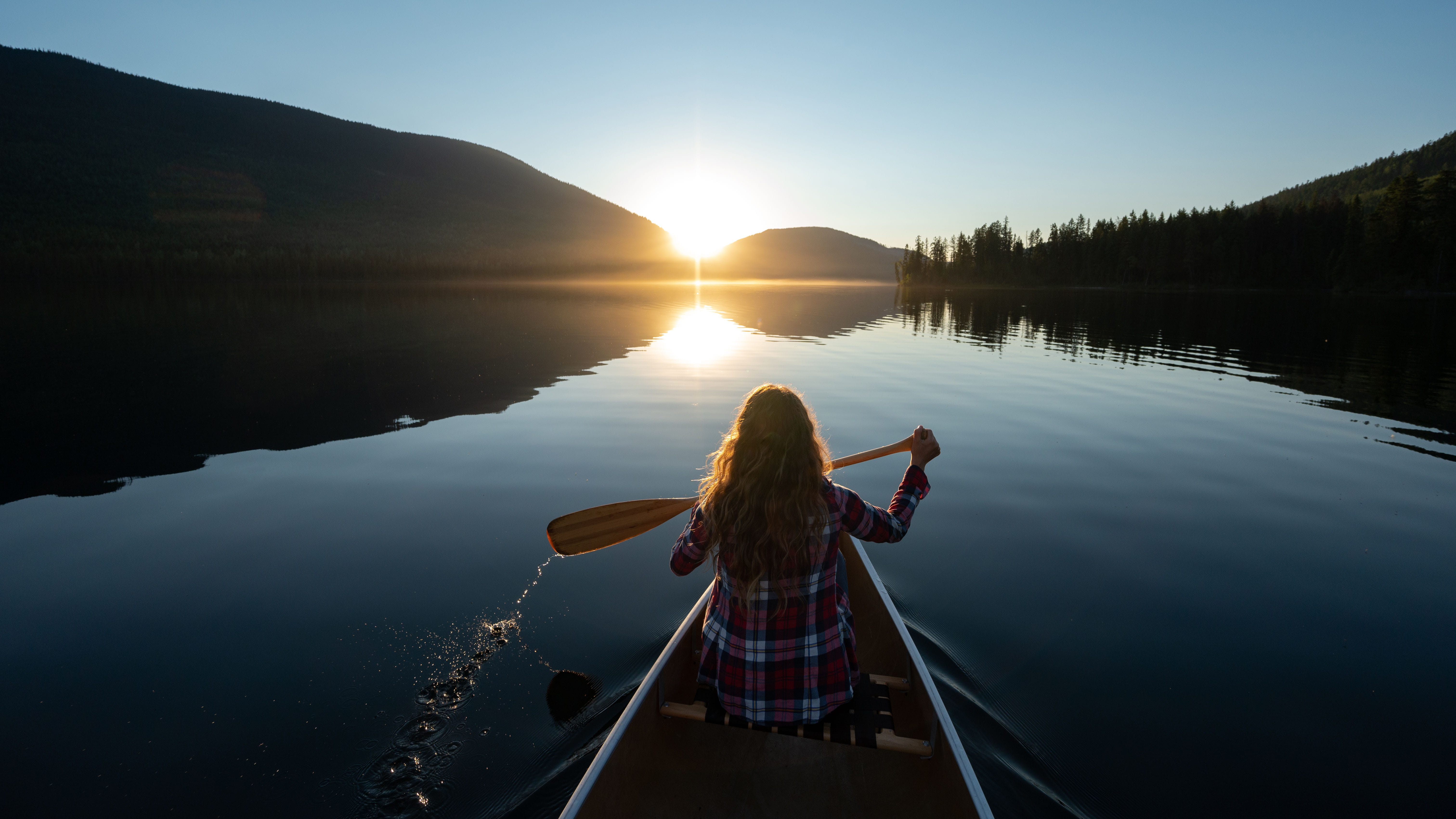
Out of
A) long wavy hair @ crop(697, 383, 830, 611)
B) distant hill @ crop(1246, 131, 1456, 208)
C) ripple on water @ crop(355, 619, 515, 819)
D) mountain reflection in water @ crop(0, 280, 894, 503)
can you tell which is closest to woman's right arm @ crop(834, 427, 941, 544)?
long wavy hair @ crop(697, 383, 830, 611)

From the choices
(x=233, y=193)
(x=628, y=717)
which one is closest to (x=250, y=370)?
(x=628, y=717)

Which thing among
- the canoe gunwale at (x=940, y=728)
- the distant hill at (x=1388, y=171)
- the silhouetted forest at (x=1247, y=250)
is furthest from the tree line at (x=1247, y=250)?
the canoe gunwale at (x=940, y=728)

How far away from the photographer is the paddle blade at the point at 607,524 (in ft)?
14.8

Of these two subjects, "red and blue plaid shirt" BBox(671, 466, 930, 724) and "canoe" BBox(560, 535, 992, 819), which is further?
"red and blue plaid shirt" BBox(671, 466, 930, 724)

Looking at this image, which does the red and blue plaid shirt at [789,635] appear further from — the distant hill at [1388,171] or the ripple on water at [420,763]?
the distant hill at [1388,171]

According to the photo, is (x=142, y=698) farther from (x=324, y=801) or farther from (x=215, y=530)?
(x=215, y=530)

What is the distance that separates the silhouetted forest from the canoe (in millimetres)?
104094

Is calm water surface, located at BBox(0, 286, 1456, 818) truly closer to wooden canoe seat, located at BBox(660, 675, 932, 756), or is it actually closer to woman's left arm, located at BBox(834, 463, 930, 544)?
wooden canoe seat, located at BBox(660, 675, 932, 756)

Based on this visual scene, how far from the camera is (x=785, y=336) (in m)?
28.5

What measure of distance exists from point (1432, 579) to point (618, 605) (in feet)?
25.8

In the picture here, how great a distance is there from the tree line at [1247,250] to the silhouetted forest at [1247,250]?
145 millimetres

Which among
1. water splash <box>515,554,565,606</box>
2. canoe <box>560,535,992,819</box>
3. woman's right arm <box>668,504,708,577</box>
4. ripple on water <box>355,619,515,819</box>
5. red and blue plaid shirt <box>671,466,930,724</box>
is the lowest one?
ripple on water <box>355,619,515,819</box>

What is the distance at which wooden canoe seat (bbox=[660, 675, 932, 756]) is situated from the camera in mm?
3186

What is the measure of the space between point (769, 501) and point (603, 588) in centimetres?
382
